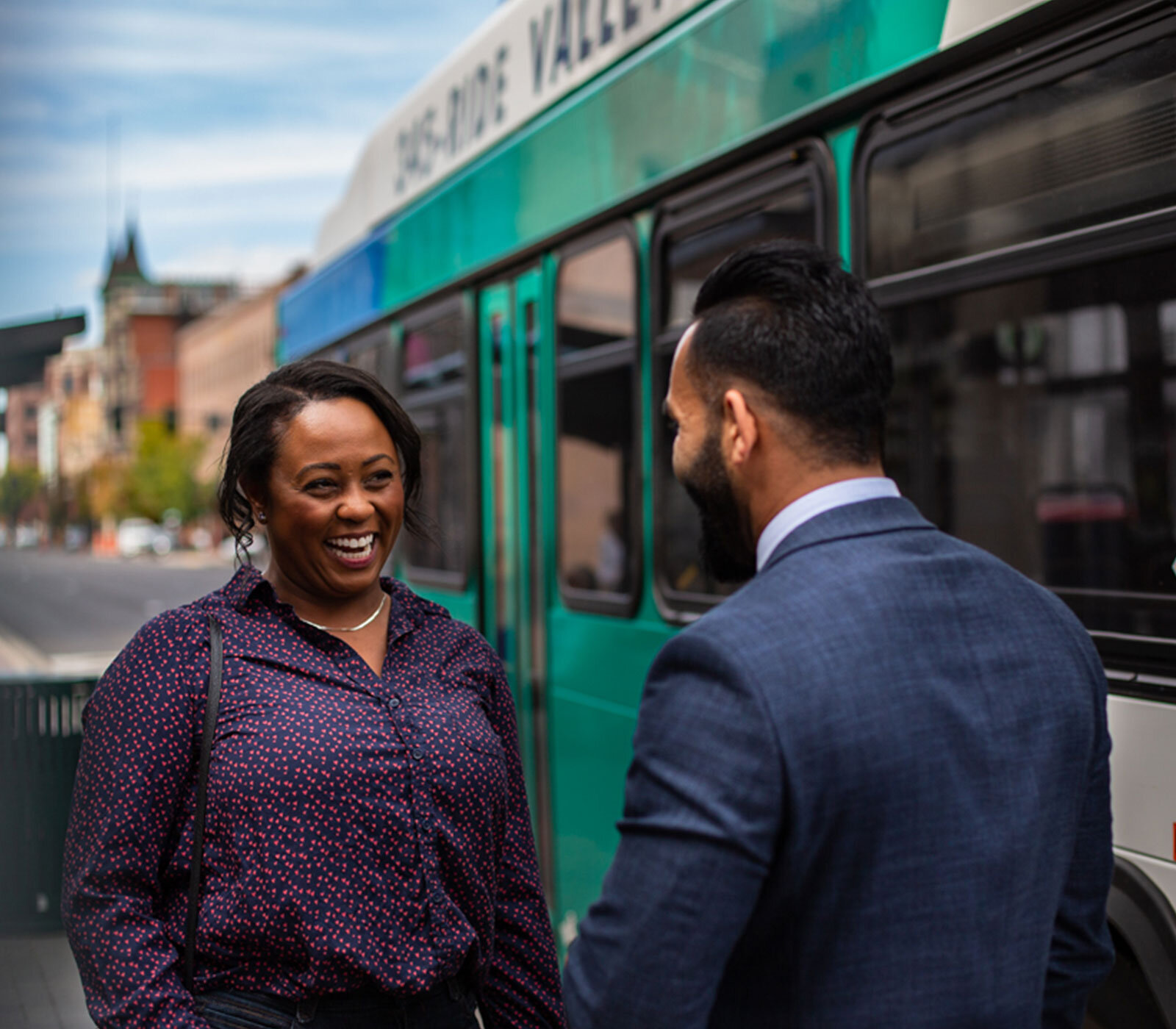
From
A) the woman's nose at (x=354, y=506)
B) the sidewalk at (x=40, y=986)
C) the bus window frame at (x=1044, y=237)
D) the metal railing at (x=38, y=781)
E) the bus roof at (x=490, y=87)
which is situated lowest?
the sidewalk at (x=40, y=986)

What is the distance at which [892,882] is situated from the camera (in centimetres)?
147

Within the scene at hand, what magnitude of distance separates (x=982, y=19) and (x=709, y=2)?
128 cm

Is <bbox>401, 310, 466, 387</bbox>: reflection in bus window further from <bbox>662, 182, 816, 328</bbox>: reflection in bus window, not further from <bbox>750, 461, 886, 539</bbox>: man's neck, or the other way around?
<bbox>750, 461, 886, 539</bbox>: man's neck

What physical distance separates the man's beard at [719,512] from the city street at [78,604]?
9.40 feet

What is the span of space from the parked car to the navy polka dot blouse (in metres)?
82.0

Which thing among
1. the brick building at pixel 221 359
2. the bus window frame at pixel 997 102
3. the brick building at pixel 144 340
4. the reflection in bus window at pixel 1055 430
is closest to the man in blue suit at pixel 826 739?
the bus window frame at pixel 997 102

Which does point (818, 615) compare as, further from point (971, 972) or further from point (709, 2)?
point (709, 2)

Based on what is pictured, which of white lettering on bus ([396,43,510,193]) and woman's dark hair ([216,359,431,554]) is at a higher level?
white lettering on bus ([396,43,510,193])

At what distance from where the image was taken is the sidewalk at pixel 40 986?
13.4ft

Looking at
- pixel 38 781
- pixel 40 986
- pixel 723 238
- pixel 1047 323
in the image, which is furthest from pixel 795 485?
pixel 38 781

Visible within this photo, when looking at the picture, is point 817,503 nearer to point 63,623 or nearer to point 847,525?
point 847,525

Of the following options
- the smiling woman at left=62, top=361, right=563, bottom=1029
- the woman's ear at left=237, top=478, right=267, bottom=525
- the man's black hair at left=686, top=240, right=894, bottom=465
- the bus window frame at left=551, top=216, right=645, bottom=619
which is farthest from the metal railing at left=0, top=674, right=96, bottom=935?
the man's black hair at left=686, top=240, right=894, bottom=465

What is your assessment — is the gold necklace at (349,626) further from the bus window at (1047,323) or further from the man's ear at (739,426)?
the bus window at (1047,323)

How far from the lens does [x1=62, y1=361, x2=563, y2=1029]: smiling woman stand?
1.92m
